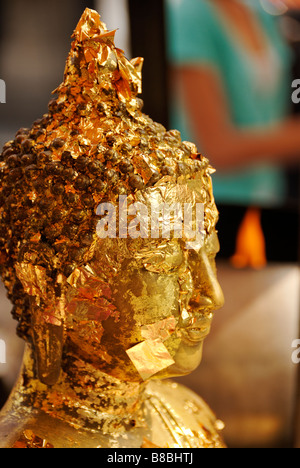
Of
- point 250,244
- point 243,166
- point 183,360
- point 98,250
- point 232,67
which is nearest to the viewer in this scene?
point 98,250

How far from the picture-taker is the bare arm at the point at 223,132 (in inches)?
101

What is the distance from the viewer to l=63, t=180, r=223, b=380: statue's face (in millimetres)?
1157

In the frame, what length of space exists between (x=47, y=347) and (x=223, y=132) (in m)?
1.75

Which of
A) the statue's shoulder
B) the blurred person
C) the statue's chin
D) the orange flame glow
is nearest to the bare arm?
the blurred person

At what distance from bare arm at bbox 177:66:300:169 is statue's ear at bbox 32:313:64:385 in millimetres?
1547

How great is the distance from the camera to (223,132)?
8.84ft

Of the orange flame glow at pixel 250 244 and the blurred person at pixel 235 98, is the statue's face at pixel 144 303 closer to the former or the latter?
the blurred person at pixel 235 98

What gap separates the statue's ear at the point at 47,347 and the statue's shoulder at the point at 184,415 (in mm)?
339

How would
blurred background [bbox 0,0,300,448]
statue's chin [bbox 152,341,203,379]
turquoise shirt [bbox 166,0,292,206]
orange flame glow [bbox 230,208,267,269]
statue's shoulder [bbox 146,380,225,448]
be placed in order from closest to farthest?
1. statue's chin [bbox 152,341,203,379]
2. statue's shoulder [bbox 146,380,225,448]
3. blurred background [bbox 0,0,300,448]
4. turquoise shirt [bbox 166,0,292,206]
5. orange flame glow [bbox 230,208,267,269]

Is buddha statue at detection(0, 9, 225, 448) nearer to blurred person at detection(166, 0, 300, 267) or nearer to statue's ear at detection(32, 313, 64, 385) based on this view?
statue's ear at detection(32, 313, 64, 385)

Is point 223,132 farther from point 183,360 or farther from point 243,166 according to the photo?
point 183,360

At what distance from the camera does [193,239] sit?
3.97ft

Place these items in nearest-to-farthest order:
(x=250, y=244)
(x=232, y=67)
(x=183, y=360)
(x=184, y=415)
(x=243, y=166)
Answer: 1. (x=183, y=360)
2. (x=184, y=415)
3. (x=232, y=67)
4. (x=243, y=166)
5. (x=250, y=244)

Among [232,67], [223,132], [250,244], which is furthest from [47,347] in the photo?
[250,244]
